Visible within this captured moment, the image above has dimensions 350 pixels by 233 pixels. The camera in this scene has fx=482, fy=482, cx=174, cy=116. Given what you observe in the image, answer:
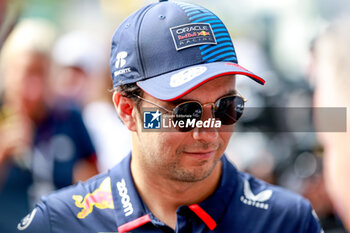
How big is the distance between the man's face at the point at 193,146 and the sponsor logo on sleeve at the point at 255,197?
225 millimetres

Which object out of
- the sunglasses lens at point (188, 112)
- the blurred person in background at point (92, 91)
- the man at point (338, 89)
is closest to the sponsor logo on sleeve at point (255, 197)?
the sunglasses lens at point (188, 112)

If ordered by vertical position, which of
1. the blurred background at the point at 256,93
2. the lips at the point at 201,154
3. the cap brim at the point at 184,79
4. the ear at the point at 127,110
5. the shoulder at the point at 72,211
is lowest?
the blurred background at the point at 256,93

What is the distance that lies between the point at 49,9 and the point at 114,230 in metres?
7.10

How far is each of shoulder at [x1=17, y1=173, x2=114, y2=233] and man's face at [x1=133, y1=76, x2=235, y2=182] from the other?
32 centimetres

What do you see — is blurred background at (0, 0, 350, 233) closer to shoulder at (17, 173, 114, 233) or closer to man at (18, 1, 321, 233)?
shoulder at (17, 173, 114, 233)

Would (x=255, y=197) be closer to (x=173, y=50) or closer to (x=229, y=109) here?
(x=229, y=109)

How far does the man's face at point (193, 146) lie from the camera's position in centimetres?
199

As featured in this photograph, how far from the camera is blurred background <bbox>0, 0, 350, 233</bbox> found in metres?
3.79

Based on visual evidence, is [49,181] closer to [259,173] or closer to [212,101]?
[212,101]

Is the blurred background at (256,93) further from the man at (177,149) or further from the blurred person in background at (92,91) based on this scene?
the man at (177,149)

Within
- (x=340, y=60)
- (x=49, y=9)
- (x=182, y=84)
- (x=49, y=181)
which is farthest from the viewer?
(x=49, y=9)

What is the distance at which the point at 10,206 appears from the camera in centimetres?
309

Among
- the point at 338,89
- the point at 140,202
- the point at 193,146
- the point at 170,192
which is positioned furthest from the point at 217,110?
the point at 338,89

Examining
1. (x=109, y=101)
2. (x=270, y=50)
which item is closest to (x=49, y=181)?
(x=109, y=101)
